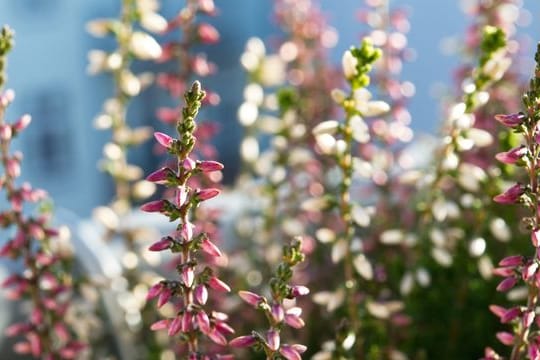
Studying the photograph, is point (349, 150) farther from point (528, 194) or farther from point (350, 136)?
point (528, 194)

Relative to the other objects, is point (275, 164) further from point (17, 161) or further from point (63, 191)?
point (63, 191)

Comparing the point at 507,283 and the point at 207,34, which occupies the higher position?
the point at 207,34

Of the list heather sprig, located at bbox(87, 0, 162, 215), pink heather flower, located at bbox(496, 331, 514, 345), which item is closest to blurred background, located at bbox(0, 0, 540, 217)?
heather sprig, located at bbox(87, 0, 162, 215)

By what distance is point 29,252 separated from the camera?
1.75ft

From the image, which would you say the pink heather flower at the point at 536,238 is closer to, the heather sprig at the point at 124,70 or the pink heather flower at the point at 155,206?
the pink heather flower at the point at 155,206

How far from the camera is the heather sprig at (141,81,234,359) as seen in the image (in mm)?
359

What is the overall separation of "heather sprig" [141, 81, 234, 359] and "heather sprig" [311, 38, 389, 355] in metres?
0.10

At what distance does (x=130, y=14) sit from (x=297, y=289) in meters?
0.32

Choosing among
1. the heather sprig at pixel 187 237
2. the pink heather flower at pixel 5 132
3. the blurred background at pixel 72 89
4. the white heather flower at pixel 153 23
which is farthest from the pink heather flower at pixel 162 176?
the blurred background at pixel 72 89

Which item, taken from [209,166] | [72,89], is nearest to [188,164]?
[209,166]

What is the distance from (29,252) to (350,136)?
206 millimetres

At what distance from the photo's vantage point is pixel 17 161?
496 mm

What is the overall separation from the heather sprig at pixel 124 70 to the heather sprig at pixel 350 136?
0.16 m

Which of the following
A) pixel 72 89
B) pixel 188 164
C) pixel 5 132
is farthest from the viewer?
pixel 72 89
